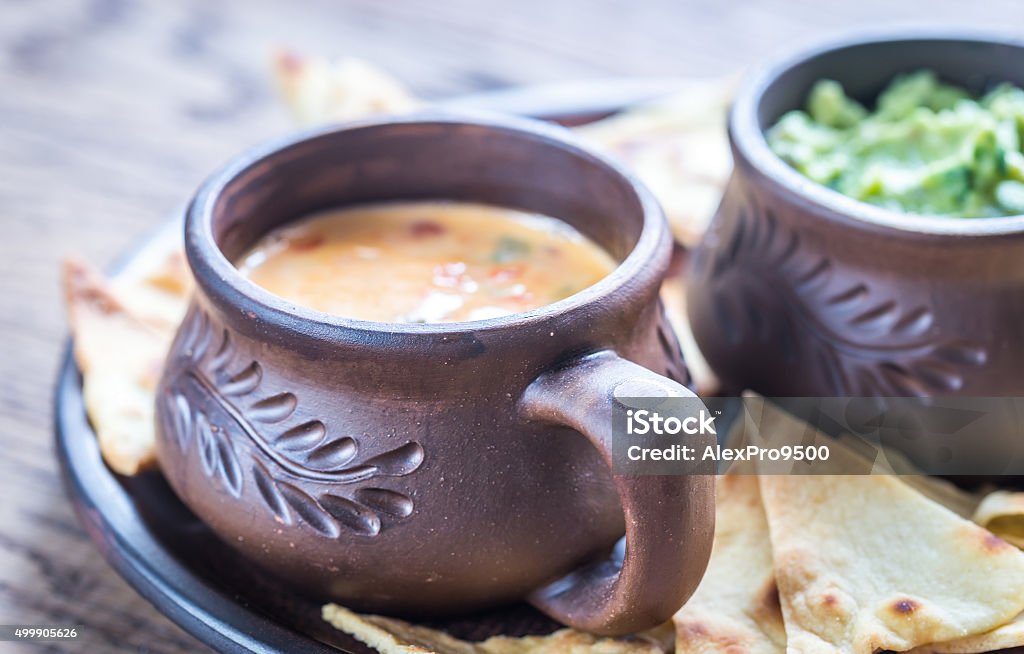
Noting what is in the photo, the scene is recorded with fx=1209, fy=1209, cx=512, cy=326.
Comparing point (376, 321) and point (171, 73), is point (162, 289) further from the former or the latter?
point (171, 73)

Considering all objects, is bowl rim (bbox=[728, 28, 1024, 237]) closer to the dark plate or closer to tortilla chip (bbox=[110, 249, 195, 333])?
the dark plate

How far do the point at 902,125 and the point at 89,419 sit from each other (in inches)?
42.4

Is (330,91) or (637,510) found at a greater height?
(637,510)

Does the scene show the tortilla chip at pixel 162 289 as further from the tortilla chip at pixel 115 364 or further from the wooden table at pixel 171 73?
the wooden table at pixel 171 73

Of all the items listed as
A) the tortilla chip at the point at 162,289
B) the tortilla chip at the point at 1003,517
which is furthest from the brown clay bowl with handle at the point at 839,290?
the tortilla chip at the point at 162,289

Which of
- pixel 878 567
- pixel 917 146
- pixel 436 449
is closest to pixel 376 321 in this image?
pixel 436 449

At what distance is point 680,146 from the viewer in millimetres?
1943

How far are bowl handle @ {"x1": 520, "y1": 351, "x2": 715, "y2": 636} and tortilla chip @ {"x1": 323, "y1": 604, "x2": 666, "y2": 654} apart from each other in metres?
0.03

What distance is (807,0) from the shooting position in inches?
119

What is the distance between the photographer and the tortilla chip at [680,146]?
1.84 meters

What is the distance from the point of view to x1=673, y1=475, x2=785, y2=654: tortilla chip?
119 centimetres

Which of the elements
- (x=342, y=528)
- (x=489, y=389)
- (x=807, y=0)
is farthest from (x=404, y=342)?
(x=807, y=0)

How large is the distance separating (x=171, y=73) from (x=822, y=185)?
5.57 ft

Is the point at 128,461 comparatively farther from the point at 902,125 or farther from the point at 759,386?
the point at 902,125
